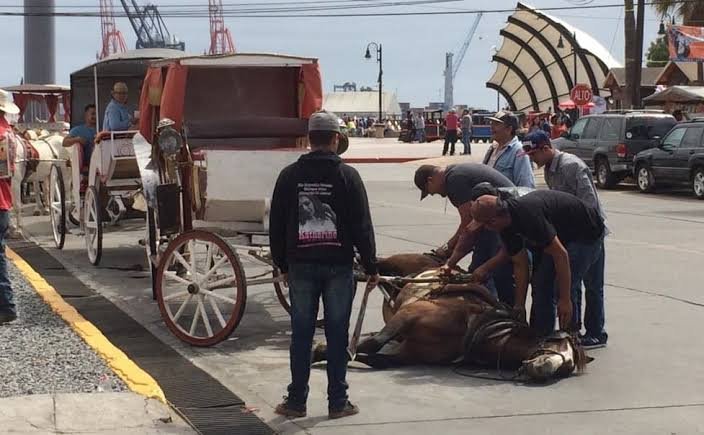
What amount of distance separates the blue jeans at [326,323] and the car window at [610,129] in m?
23.7

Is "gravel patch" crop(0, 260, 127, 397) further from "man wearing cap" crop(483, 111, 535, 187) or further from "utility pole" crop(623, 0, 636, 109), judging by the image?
"utility pole" crop(623, 0, 636, 109)

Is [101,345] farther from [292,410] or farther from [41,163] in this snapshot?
[41,163]

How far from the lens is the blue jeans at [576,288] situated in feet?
28.8

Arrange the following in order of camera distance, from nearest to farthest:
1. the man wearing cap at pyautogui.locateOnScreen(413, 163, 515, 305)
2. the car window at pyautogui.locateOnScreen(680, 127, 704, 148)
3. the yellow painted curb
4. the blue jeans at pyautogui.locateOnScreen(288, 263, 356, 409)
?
1. the blue jeans at pyautogui.locateOnScreen(288, 263, 356, 409)
2. the yellow painted curb
3. the man wearing cap at pyautogui.locateOnScreen(413, 163, 515, 305)
4. the car window at pyautogui.locateOnScreen(680, 127, 704, 148)

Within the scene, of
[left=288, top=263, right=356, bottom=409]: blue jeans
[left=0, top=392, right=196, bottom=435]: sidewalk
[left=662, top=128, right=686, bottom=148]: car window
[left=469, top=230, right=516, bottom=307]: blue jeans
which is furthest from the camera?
[left=662, top=128, right=686, bottom=148]: car window

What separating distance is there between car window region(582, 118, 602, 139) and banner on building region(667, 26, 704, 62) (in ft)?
44.7

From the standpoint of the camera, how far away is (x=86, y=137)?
1570 cm

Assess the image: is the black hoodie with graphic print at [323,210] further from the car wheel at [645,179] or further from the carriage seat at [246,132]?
the car wheel at [645,179]

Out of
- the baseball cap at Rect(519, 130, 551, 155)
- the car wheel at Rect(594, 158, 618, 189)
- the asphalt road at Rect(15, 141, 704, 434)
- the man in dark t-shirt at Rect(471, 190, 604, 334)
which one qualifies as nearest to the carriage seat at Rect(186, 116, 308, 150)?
the asphalt road at Rect(15, 141, 704, 434)

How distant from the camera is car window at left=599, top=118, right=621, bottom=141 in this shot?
2978 centimetres

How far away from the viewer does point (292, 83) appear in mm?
12312

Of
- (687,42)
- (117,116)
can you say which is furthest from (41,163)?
(687,42)

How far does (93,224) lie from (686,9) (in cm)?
3969

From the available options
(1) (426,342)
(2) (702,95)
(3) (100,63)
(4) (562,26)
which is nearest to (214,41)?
(4) (562,26)
